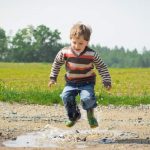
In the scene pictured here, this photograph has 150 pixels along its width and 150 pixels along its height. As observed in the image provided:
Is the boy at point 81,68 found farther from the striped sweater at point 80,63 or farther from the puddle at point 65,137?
the puddle at point 65,137

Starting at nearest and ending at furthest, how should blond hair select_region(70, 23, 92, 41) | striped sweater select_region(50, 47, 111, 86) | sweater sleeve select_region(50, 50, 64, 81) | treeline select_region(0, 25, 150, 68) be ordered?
blond hair select_region(70, 23, 92, 41)
striped sweater select_region(50, 47, 111, 86)
sweater sleeve select_region(50, 50, 64, 81)
treeline select_region(0, 25, 150, 68)

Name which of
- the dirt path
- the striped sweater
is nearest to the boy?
the striped sweater

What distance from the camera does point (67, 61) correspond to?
24.1 ft

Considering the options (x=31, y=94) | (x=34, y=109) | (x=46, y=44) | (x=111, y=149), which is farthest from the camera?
(x=46, y=44)

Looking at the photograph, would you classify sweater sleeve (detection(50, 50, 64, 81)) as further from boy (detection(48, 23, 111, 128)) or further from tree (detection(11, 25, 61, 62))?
tree (detection(11, 25, 61, 62))

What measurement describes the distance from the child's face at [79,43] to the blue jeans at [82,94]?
547mm

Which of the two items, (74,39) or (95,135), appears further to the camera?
(95,135)

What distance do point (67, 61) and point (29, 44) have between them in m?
109

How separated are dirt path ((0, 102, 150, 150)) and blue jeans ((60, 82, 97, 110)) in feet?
1.53

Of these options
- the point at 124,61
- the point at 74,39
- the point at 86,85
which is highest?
the point at 74,39

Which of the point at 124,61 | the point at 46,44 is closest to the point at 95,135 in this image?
the point at 46,44

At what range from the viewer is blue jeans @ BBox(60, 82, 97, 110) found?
7.24m

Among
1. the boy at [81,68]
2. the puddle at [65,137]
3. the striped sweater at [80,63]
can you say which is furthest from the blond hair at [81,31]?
the puddle at [65,137]

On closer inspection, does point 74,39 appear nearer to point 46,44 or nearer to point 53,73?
point 53,73
